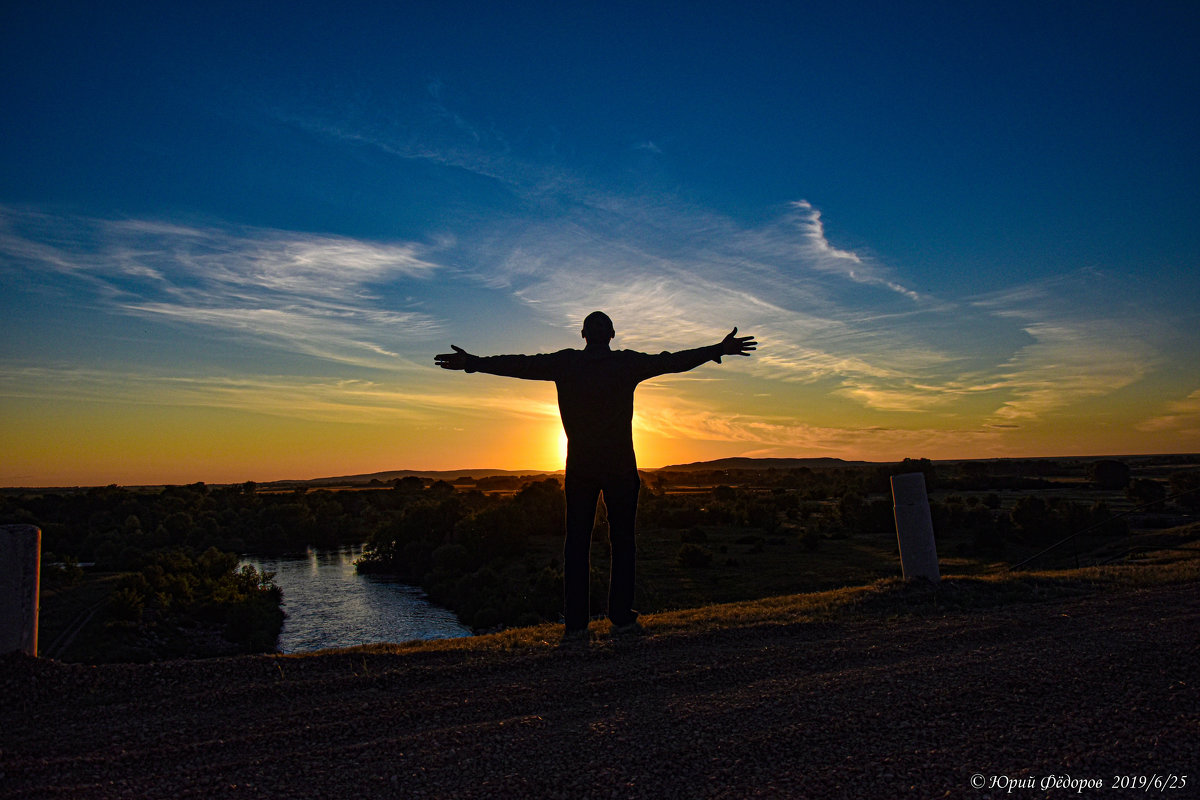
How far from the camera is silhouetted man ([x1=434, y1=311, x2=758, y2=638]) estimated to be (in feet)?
24.1

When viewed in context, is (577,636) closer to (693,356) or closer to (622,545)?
(622,545)

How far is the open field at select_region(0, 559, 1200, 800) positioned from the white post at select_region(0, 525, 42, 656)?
31 cm

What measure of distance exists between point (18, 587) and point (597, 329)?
6119 mm

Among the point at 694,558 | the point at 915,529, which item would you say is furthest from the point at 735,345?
the point at 694,558

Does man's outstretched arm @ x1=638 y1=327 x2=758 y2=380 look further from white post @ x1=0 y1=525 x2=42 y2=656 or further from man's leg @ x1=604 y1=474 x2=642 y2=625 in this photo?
white post @ x1=0 y1=525 x2=42 y2=656

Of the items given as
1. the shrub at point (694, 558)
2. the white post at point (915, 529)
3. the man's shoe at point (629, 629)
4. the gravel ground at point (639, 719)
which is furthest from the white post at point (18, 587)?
the shrub at point (694, 558)

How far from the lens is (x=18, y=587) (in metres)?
6.24

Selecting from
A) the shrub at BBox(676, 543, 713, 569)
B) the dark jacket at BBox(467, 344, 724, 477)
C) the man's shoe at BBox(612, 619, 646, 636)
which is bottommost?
the shrub at BBox(676, 543, 713, 569)

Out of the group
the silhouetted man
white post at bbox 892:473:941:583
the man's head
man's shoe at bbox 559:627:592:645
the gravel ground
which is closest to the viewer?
the gravel ground

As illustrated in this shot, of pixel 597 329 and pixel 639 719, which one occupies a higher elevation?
pixel 597 329

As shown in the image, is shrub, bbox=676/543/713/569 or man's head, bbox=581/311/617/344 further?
shrub, bbox=676/543/713/569

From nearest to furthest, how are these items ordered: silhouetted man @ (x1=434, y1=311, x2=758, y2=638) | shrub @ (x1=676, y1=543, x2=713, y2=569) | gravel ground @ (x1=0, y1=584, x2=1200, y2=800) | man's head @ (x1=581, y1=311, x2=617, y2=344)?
1. gravel ground @ (x1=0, y1=584, x2=1200, y2=800)
2. silhouetted man @ (x1=434, y1=311, x2=758, y2=638)
3. man's head @ (x1=581, y1=311, x2=617, y2=344)
4. shrub @ (x1=676, y1=543, x2=713, y2=569)

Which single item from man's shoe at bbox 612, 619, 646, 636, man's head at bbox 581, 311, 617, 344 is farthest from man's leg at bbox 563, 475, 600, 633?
man's head at bbox 581, 311, 617, 344

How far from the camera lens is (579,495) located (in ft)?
24.3
